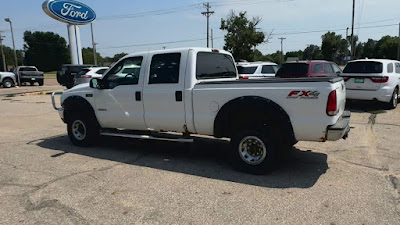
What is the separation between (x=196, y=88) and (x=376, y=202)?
2895 mm

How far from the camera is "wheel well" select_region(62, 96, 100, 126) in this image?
6595 millimetres

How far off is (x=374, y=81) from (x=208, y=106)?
7.48 meters

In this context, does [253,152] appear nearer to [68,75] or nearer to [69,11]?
[68,75]

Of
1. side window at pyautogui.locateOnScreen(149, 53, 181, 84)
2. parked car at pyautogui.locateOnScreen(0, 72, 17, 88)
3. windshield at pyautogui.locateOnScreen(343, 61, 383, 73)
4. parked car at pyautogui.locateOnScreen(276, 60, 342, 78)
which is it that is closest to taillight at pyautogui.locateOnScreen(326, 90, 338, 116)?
side window at pyautogui.locateOnScreen(149, 53, 181, 84)

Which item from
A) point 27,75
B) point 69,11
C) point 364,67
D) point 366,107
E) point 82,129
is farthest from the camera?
point 27,75

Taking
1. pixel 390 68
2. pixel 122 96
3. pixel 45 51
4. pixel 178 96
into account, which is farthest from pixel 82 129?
pixel 45 51

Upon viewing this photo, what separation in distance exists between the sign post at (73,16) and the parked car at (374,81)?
18757 millimetres

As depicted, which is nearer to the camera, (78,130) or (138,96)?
(138,96)

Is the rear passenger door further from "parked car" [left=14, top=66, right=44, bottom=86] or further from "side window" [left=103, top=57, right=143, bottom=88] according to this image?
→ "parked car" [left=14, top=66, right=44, bottom=86]

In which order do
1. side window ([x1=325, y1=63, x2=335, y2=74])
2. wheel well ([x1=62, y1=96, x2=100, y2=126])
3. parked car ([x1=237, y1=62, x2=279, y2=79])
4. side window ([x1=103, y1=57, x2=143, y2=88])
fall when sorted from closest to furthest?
side window ([x1=103, y1=57, x2=143, y2=88]), wheel well ([x1=62, y1=96, x2=100, y2=126]), side window ([x1=325, y1=63, x2=335, y2=74]), parked car ([x1=237, y1=62, x2=279, y2=79])

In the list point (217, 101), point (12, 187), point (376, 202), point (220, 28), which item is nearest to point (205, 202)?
point (217, 101)

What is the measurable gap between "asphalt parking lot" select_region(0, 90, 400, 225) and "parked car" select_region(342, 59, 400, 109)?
3690 mm

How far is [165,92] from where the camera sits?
218 inches

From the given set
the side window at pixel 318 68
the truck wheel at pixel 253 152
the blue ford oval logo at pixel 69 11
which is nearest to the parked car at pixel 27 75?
the blue ford oval logo at pixel 69 11
